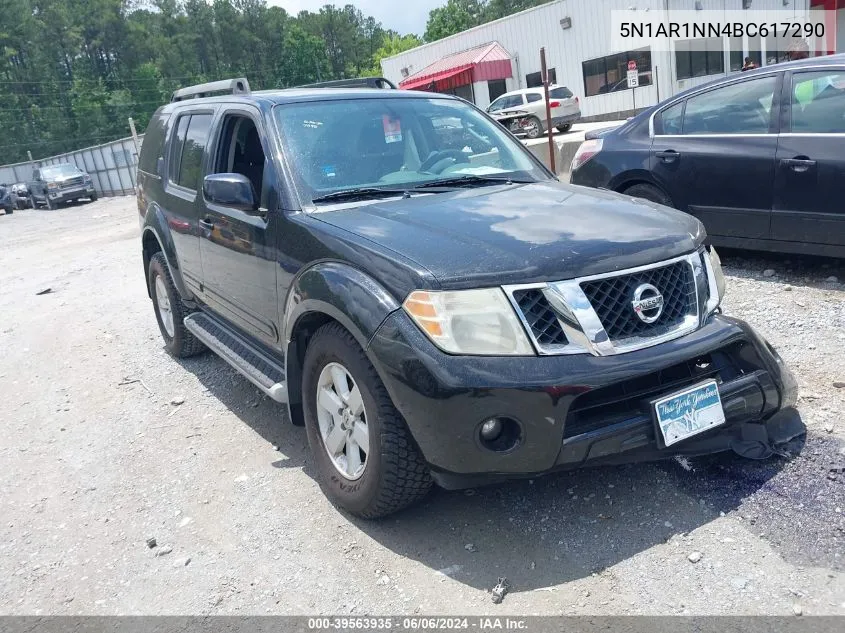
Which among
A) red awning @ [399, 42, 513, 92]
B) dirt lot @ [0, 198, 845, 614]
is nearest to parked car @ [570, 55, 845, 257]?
dirt lot @ [0, 198, 845, 614]

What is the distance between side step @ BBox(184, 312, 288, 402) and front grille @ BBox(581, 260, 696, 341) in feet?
5.35

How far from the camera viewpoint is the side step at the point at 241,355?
3.74 m

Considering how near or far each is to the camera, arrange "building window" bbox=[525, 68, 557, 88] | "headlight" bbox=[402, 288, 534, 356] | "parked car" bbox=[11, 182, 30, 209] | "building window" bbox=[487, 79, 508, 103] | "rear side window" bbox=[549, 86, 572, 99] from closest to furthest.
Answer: "headlight" bbox=[402, 288, 534, 356] → "rear side window" bbox=[549, 86, 572, 99] → "building window" bbox=[525, 68, 557, 88] → "parked car" bbox=[11, 182, 30, 209] → "building window" bbox=[487, 79, 508, 103]

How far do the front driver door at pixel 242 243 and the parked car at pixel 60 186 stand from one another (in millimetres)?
30981

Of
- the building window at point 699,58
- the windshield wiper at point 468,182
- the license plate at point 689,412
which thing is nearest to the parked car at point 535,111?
the building window at point 699,58

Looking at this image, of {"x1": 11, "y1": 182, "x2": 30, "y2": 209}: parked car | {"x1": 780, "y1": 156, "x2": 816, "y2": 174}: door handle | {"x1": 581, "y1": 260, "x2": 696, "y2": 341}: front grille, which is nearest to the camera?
{"x1": 581, "y1": 260, "x2": 696, "y2": 341}: front grille

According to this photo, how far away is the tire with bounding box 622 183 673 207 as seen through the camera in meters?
6.45

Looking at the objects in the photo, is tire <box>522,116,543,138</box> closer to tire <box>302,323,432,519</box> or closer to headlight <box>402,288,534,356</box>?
tire <box>302,323,432,519</box>

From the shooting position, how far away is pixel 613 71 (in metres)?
30.8

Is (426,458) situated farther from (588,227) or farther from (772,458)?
(772,458)

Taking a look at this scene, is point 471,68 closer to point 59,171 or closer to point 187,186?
point 59,171

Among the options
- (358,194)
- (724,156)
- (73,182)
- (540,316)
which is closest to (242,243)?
(358,194)

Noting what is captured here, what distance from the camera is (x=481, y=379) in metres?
2.62

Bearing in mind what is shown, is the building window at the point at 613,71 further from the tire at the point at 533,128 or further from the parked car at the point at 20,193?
the parked car at the point at 20,193
